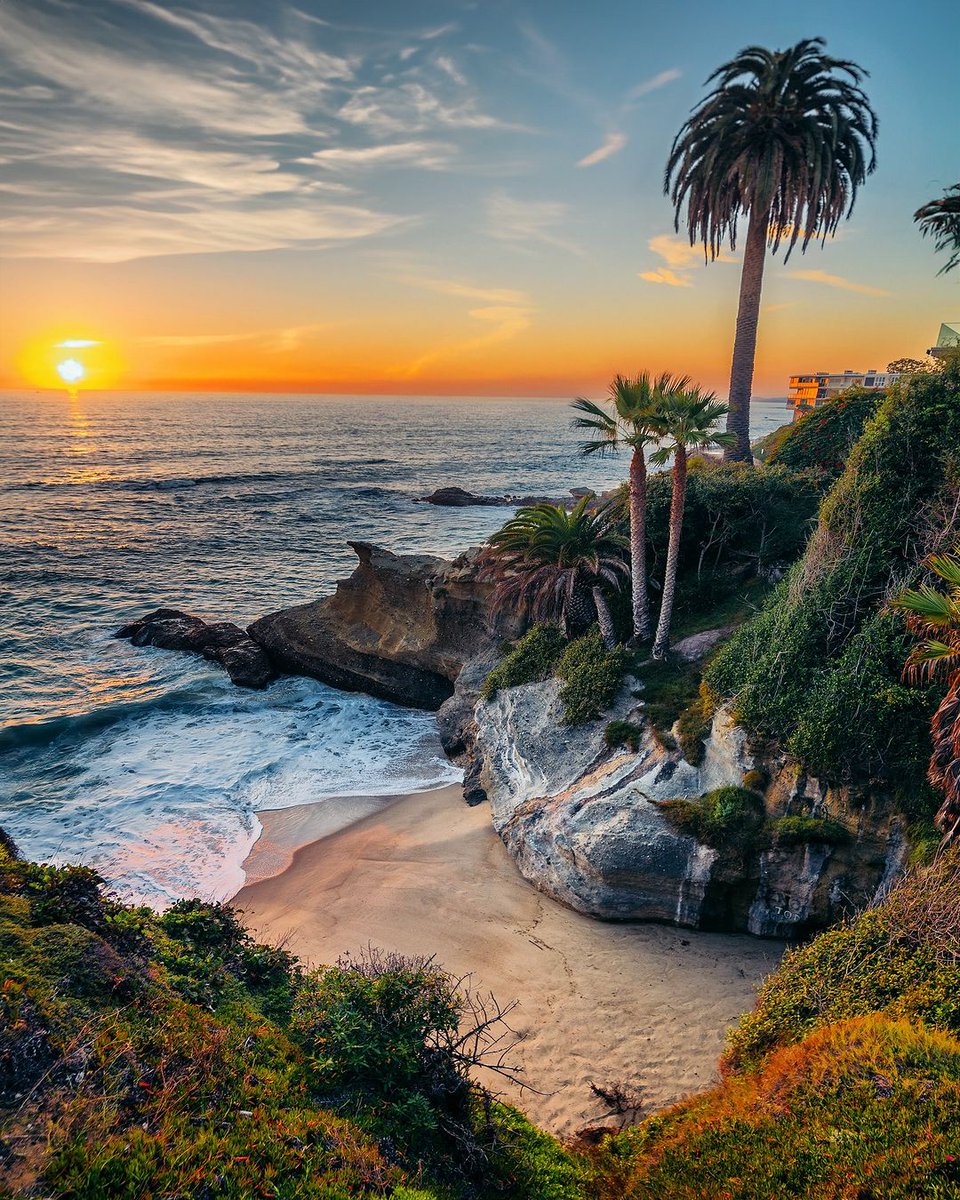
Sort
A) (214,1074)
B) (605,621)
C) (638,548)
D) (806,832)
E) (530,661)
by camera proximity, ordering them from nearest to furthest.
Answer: (214,1074), (806,832), (638,548), (605,621), (530,661)

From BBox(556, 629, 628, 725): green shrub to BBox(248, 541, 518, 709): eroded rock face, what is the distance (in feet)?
15.1

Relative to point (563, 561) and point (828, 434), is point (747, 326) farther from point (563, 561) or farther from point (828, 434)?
point (563, 561)

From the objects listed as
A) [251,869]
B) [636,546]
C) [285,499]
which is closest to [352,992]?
[251,869]

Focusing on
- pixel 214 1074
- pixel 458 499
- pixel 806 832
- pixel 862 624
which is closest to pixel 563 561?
pixel 862 624

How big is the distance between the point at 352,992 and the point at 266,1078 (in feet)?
5.41

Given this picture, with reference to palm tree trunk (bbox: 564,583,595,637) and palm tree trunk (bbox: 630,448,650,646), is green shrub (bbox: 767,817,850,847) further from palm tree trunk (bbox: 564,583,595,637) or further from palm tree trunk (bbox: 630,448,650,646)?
palm tree trunk (bbox: 564,583,595,637)

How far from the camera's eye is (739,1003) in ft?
36.9

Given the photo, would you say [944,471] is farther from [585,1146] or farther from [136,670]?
[136,670]

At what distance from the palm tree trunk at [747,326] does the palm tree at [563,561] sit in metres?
7.80

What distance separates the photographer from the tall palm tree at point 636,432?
16.2 meters

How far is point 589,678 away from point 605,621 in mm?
2152

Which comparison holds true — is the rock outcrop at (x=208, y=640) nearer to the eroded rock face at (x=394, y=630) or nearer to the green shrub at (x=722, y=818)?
the eroded rock face at (x=394, y=630)

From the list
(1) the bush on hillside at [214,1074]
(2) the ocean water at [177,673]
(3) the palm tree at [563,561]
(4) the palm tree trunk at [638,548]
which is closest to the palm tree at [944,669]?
(4) the palm tree trunk at [638,548]

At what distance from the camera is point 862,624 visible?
13531 millimetres
